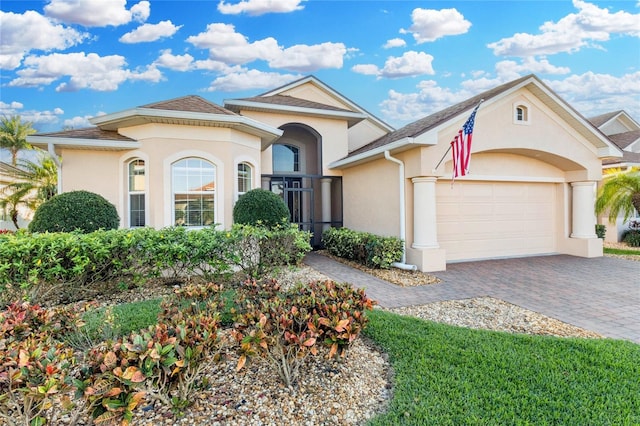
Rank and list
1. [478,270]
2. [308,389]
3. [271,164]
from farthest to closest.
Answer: [271,164] → [478,270] → [308,389]

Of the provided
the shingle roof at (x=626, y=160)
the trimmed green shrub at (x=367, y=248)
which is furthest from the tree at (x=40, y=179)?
the shingle roof at (x=626, y=160)

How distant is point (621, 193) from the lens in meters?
13.2

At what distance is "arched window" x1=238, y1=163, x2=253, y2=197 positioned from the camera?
10.3 m

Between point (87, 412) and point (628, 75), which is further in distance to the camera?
point (628, 75)

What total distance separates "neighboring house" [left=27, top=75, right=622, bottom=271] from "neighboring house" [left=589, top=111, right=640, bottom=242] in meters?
5.31

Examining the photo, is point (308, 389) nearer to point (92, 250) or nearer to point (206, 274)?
point (206, 274)

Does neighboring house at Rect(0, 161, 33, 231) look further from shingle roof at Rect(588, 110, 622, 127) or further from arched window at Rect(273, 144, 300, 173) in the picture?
shingle roof at Rect(588, 110, 622, 127)

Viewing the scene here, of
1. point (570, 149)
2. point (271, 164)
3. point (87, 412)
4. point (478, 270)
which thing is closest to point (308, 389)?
point (87, 412)

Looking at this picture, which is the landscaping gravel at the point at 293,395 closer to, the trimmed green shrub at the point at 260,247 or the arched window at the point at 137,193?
the trimmed green shrub at the point at 260,247

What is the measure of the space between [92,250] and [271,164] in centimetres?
818

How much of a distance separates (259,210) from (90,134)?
17.3 feet

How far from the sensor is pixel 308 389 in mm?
3336

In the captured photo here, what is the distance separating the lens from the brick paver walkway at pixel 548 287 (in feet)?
18.8

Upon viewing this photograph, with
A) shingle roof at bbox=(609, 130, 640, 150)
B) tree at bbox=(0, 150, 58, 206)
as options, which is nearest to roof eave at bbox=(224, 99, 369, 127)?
tree at bbox=(0, 150, 58, 206)
